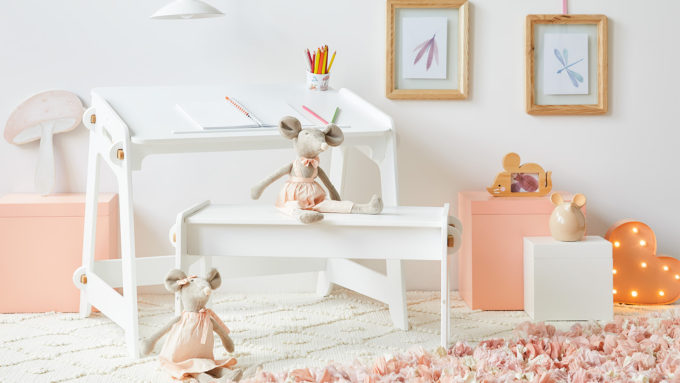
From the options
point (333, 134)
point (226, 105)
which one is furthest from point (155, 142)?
point (333, 134)

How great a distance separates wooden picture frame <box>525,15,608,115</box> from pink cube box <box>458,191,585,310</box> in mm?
414

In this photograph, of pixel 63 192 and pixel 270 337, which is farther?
pixel 63 192

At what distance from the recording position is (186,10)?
8.87 ft

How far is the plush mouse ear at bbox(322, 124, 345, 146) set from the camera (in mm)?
2332

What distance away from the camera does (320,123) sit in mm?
2543

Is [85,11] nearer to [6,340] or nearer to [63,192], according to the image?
[63,192]

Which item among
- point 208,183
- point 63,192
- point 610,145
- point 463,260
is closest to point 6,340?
point 63,192

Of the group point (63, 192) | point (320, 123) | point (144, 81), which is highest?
point (144, 81)

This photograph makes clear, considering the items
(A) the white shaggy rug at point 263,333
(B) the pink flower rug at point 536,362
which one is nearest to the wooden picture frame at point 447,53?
(A) the white shaggy rug at point 263,333

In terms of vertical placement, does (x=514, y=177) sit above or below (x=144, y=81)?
below

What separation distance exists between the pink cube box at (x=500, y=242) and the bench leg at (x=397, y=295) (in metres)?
0.33

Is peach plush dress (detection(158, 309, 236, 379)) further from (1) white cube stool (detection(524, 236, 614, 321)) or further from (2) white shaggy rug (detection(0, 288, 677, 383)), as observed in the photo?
(1) white cube stool (detection(524, 236, 614, 321))

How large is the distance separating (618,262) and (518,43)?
2.99 feet

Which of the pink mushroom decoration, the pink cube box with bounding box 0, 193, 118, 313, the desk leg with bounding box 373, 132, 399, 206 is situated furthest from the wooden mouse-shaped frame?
the pink mushroom decoration
